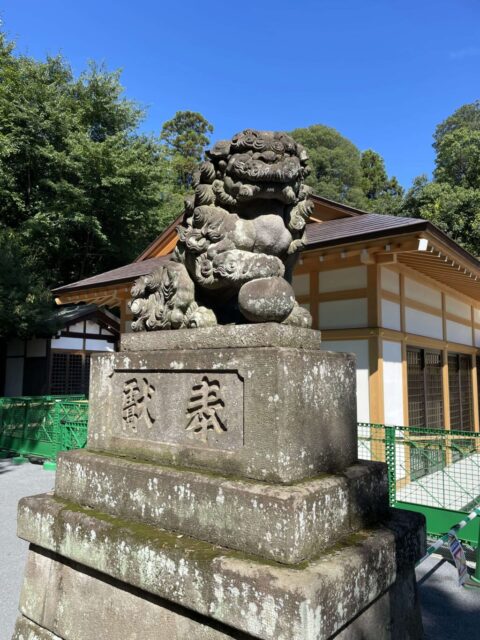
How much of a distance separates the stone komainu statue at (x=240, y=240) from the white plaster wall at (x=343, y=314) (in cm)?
489

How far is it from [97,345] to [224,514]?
1679 cm

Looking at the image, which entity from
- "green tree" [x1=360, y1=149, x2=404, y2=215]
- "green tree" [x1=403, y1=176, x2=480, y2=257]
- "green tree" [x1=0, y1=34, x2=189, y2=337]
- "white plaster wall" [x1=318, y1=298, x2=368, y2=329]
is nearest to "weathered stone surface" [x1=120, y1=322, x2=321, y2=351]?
"white plaster wall" [x1=318, y1=298, x2=368, y2=329]

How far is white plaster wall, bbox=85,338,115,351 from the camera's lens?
56.7 ft

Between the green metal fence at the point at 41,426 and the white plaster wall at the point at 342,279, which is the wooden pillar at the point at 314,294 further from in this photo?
the green metal fence at the point at 41,426

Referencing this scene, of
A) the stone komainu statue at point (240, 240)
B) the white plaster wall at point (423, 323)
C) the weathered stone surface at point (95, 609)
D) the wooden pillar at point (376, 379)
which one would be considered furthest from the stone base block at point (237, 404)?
the white plaster wall at point (423, 323)

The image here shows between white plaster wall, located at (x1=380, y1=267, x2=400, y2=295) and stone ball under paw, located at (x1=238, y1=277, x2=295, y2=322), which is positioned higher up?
white plaster wall, located at (x1=380, y1=267, x2=400, y2=295)

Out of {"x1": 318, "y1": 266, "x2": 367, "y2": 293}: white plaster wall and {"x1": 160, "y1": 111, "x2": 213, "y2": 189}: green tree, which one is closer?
Answer: {"x1": 318, "y1": 266, "x2": 367, "y2": 293}: white plaster wall

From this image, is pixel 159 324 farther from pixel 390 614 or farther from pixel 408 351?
pixel 408 351

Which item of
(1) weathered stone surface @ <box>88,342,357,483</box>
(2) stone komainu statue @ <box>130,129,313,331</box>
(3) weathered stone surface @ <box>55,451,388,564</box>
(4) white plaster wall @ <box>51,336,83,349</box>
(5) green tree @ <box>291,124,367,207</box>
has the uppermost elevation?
(5) green tree @ <box>291,124,367,207</box>

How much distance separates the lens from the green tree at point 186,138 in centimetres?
2894

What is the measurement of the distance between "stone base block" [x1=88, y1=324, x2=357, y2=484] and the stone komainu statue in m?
0.13

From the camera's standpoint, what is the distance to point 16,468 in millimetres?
8680

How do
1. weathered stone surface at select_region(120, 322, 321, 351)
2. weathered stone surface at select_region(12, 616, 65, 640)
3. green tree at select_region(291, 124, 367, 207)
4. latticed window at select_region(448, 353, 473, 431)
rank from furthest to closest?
green tree at select_region(291, 124, 367, 207)
latticed window at select_region(448, 353, 473, 431)
weathered stone surface at select_region(12, 616, 65, 640)
weathered stone surface at select_region(120, 322, 321, 351)

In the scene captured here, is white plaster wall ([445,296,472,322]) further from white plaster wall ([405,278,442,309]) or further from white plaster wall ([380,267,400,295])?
white plaster wall ([380,267,400,295])
